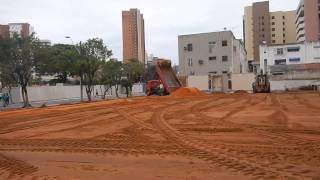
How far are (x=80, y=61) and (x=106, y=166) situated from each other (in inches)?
1526

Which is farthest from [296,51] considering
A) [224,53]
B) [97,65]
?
[97,65]

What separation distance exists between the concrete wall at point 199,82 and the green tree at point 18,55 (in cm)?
3957

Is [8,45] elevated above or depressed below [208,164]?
above

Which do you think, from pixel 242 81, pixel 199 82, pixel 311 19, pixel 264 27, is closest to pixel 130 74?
pixel 199 82

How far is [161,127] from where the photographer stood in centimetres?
1636

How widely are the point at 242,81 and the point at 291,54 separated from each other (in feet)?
57.8

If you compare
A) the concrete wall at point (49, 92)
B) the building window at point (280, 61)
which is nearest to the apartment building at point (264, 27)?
the building window at point (280, 61)

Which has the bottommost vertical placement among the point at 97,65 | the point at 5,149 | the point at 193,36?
the point at 5,149

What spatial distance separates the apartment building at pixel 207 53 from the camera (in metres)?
84.4

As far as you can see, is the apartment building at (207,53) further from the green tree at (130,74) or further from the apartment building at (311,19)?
the apartment building at (311,19)

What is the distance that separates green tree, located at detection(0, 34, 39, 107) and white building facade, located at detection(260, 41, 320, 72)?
183 ft

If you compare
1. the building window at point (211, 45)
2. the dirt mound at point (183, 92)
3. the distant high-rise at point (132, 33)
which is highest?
the distant high-rise at point (132, 33)

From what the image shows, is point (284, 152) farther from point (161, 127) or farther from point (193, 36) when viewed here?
point (193, 36)

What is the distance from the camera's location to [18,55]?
39.0 m
